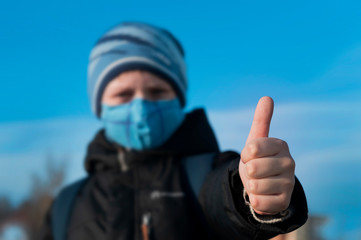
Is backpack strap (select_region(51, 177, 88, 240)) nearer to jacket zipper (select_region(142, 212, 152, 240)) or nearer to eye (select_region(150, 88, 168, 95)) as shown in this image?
jacket zipper (select_region(142, 212, 152, 240))

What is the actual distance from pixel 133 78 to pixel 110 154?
0.51 metres

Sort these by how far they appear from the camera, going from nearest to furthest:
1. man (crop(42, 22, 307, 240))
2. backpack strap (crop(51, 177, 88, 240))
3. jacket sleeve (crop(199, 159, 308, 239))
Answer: jacket sleeve (crop(199, 159, 308, 239))
man (crop(42, 22, 307, 240))
backpack strap (crop(51, 177, 88, 240))

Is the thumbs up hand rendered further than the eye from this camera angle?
No

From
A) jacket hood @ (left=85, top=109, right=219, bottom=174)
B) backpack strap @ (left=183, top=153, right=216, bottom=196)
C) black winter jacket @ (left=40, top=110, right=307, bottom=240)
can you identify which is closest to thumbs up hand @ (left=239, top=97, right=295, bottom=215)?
black winter jacket @ (left=40, top=110, right=307, bottom=240)

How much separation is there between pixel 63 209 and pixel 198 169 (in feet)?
2.82

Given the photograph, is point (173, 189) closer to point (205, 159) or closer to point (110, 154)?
point (205, 159)

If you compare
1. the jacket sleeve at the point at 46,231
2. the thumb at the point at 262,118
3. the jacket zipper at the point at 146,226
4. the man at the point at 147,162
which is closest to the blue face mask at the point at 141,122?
the man at the point at 147,162

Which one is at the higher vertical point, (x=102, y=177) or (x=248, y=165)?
(x=248, y=165)

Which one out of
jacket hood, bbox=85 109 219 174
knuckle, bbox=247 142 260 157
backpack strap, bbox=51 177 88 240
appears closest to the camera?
knuckle, bbox=247 142 260 157

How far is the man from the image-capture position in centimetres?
173

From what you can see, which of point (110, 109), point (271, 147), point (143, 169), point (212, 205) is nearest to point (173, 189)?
point (143, 169)

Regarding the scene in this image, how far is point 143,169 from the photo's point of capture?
78.2 inches

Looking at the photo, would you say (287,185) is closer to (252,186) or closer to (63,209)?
(252,186)

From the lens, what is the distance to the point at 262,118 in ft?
3.34
